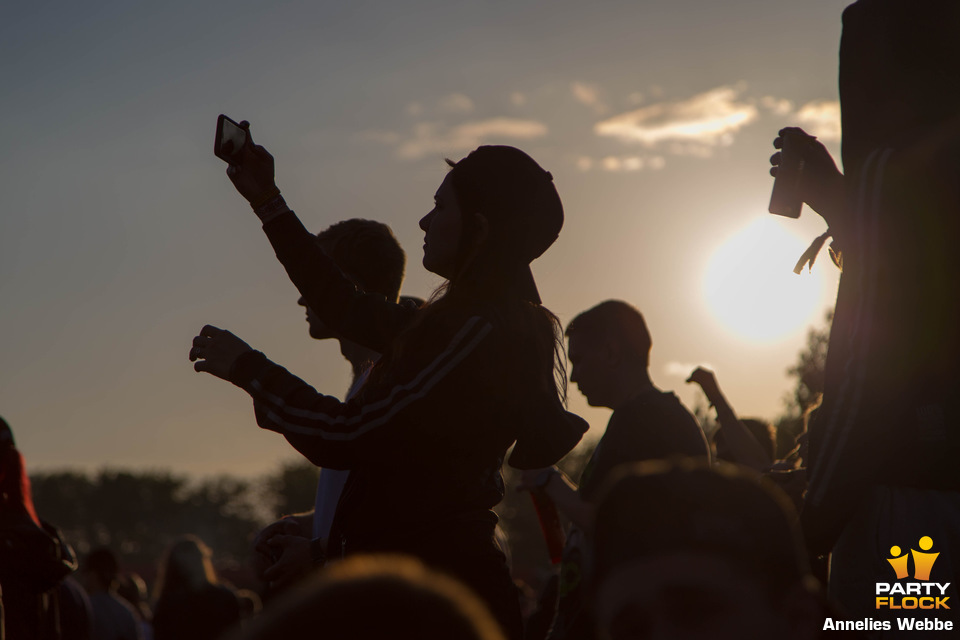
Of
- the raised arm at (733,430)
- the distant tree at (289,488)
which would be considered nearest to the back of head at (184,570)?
the raised arm at (733,430)

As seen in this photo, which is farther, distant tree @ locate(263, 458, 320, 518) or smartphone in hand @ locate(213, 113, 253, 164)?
distant tree @ locate(263, 458, 320, 518)

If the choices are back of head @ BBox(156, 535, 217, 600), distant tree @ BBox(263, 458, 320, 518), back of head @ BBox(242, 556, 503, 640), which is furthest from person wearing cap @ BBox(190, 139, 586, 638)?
distant tree @ BBox(263, 458, 320, 518)

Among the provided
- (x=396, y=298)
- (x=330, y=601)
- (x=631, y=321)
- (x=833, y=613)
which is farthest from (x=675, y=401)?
(x=330, y=601)

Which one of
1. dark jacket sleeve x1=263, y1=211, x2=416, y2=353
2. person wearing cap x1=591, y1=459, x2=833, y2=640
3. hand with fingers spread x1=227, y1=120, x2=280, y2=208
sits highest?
hand with fingers spread x1=227, y1=120, x2=280, y2=208

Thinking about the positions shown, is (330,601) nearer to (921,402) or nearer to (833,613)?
(833,613)

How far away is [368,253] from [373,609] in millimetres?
3189

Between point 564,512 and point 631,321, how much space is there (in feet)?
3.96

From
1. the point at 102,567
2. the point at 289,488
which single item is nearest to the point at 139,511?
the point at 289,488

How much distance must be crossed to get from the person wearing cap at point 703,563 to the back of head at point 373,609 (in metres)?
0.37

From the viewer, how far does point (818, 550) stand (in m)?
2.56

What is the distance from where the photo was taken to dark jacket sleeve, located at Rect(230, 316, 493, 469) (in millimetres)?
2854

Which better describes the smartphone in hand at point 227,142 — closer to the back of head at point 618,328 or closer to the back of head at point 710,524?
the back of head at point 618,328

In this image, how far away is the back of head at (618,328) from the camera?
4535 mm

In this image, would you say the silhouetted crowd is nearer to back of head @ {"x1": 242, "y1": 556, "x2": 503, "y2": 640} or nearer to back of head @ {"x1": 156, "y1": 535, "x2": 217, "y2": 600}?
back of head @ {"x1": 242, "y1": 556, "x2": 503, "y2": 640}
